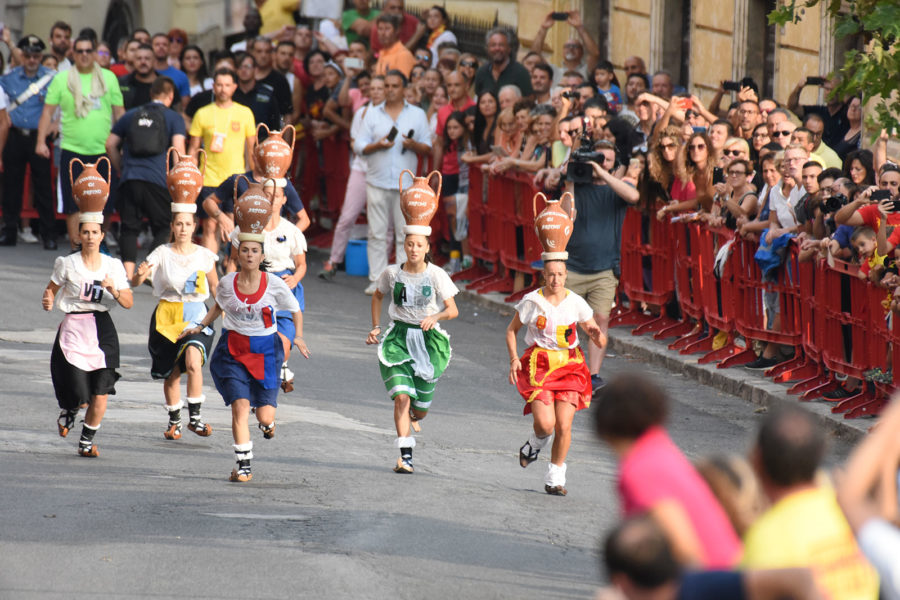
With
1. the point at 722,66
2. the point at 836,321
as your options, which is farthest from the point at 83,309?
the point at 722,66

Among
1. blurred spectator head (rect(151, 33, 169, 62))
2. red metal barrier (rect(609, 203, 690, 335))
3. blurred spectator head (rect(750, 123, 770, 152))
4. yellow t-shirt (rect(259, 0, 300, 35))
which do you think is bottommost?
red metal barrier (rect(609, 203, 690, 335))

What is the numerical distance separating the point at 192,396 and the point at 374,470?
141 cm

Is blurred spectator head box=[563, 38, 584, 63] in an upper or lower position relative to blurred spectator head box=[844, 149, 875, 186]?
upper

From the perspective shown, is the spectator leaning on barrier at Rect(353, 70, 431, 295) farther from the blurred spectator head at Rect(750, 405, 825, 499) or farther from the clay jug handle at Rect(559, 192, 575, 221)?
the blurred spectator head at Rect(750, 405, 825, 499)

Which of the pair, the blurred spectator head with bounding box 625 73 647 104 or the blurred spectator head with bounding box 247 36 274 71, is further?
the blurred spectator head with bounding box 247 36 274 71

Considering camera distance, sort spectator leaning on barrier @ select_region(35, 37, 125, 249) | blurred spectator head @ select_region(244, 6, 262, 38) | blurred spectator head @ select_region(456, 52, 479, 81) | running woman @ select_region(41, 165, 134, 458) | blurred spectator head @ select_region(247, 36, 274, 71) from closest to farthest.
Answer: running woman @ select_region(41, 165, 134, 458) → spectator leaning on barrier @ select_region(35, 37, 125, 249) → blurred spectator head @ select_region(456, 52, 479, 81) → blurred spectator head @ select_region(247, 36, 274, 71) → blurred spectator head @ select_region(244, 6, 262, 38)

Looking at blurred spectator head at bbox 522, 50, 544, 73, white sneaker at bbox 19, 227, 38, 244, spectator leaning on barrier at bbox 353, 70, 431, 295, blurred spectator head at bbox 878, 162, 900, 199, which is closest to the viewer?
blurred spectator head at bbox 878, 162, 900, 199

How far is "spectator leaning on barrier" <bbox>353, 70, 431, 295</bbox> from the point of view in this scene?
18.1 meters

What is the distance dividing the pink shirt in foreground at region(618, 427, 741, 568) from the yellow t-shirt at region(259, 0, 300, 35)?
75.4ft

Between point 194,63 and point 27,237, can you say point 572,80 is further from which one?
point 27,237

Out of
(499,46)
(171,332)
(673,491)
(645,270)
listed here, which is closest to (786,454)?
(673,491)

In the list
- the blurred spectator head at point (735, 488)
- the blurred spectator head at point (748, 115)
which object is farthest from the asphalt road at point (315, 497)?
the blurred spectator head at point (735, 488)

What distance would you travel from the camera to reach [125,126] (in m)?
16.9

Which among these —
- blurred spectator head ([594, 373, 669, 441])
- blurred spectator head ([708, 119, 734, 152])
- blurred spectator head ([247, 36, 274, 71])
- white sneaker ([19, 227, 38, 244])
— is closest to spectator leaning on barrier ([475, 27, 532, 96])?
blurred spectator head ([247, 36, 274, 71])
